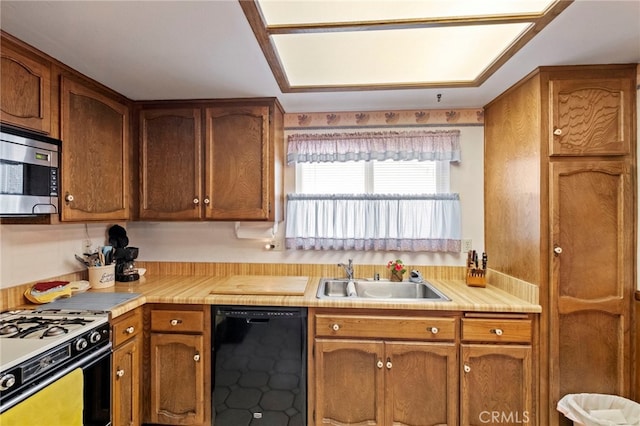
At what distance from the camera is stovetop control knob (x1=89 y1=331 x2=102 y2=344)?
142cm

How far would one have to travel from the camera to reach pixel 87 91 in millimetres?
1826

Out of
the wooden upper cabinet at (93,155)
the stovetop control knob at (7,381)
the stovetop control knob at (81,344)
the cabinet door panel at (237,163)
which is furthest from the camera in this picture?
the cabinet door panel at (237,163)

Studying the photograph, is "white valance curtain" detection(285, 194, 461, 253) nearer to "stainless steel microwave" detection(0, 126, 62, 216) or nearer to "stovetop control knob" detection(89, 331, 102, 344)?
"stovetop control knob" detection(89, 331, 102, 344)

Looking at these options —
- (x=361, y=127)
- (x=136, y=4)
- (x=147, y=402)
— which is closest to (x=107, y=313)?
(x=147, y=402)

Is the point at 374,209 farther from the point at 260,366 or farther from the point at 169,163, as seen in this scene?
the point at 169,163

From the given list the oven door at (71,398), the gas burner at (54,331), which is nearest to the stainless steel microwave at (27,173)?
the gas burner at (54,331)

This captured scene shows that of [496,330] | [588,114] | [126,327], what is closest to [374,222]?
[496,330]

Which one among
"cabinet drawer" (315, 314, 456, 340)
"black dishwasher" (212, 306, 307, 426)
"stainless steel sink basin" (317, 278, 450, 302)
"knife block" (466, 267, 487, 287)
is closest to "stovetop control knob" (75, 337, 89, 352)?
"black dishwasher" (212, 306, 307, 426)

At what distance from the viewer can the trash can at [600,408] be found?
1.60 meters

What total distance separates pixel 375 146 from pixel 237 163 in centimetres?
108

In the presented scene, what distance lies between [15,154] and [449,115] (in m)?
2.67

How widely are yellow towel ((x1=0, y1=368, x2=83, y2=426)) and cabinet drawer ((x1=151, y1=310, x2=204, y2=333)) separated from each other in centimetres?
56

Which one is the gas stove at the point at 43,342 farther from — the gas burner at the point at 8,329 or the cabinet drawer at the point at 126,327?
the cabinet drawer at the point at 126,327

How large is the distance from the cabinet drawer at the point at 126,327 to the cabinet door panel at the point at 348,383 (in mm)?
1100
